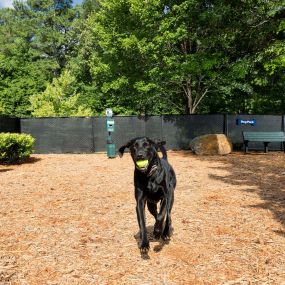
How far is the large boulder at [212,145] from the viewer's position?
17.3m

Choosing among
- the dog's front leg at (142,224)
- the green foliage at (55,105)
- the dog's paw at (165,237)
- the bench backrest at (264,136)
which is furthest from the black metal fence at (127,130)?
the dog's front leg at (142,224)

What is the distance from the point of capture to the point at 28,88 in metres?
38.6

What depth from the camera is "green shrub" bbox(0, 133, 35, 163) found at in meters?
14.1

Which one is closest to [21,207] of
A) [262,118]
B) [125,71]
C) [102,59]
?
[262,118]

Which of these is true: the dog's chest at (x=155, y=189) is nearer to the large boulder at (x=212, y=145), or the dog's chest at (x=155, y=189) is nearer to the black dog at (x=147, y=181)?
the black dog at (x=147, y=181)

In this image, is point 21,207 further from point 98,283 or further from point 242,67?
point 242,67

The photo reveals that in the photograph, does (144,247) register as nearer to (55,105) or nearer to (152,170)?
(152,170)

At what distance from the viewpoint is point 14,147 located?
47.7 ft

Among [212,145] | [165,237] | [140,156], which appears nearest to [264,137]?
Answer: [212,145]

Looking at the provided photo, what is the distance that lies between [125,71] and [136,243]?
75.8ft

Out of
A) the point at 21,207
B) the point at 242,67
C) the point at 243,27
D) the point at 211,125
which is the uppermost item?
the point at 243,27

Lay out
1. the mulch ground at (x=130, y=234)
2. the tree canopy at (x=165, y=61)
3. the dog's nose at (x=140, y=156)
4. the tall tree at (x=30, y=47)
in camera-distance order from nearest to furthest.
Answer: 1. the mulch ground at (x=130, y=234)
2. the dog's nose at (x=140, y=156)
3. the tree canopy at (x=165, y=61)
4. the tall tree at (x=30, y=47)

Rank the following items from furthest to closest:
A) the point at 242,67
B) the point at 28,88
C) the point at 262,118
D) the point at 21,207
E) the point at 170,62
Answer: the point at 28,88 → the point at 170,62 → the point at 262,118 → the point at 242,67 → the point at 21,207

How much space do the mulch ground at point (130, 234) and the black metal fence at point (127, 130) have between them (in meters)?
9.36
